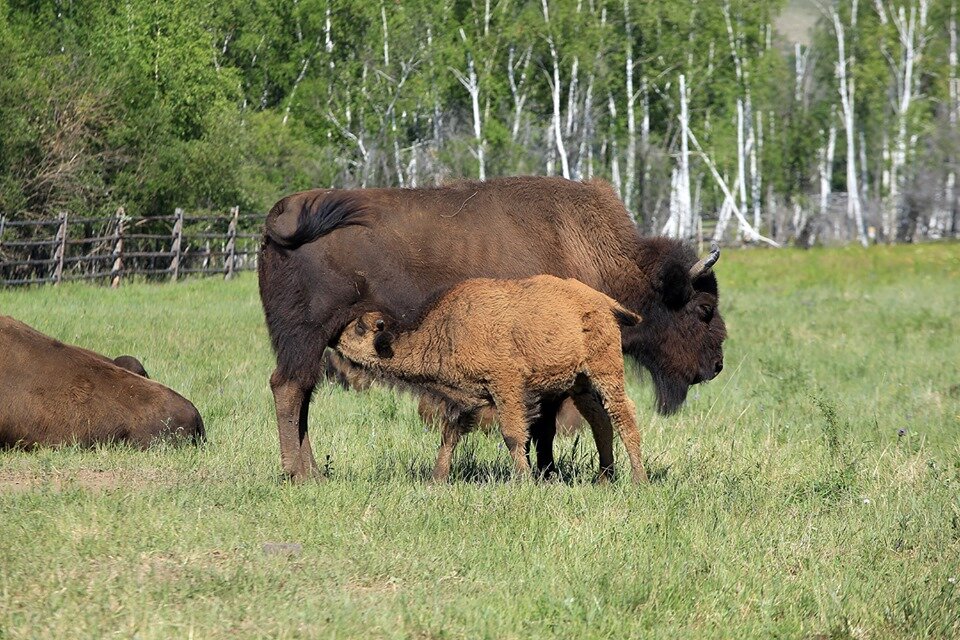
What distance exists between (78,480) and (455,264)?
9.06 feet

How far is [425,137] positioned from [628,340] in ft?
118

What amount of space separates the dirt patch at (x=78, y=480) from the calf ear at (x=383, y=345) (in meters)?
1.54

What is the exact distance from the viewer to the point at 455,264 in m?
8.59

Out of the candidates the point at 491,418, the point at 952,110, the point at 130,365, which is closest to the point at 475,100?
the point at 952,110

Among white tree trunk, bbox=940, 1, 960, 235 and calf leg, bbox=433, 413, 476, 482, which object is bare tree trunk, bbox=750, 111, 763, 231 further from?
calf leg, bbox=433, 413, 476, 482

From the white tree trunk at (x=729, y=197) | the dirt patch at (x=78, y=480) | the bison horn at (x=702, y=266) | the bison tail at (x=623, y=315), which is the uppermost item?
the white tree trunk at (x=729, y=197)

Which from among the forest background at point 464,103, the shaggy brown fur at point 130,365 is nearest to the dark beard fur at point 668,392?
the shaggy brown fur at point 130,365

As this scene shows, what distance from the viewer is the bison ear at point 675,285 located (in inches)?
368

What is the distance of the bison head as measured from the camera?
9414mm

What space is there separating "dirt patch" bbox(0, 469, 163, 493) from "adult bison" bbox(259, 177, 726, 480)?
2.98 feet

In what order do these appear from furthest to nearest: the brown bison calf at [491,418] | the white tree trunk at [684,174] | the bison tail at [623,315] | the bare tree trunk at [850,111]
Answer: the bare tree trunk at [850,111], the white tree trunk at [684,174], the brown bison calf at [491,418], the bison tail at [623,315]

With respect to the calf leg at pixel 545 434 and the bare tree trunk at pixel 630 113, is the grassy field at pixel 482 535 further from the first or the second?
the bare tree trunk at pixel 630 113

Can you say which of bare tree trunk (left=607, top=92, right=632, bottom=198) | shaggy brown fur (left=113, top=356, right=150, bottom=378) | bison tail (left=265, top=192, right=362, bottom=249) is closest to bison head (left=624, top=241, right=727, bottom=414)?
bison tail (left=265, top=192, right=362, bottom=249)

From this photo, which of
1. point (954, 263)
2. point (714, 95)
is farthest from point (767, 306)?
point (714, 95)
